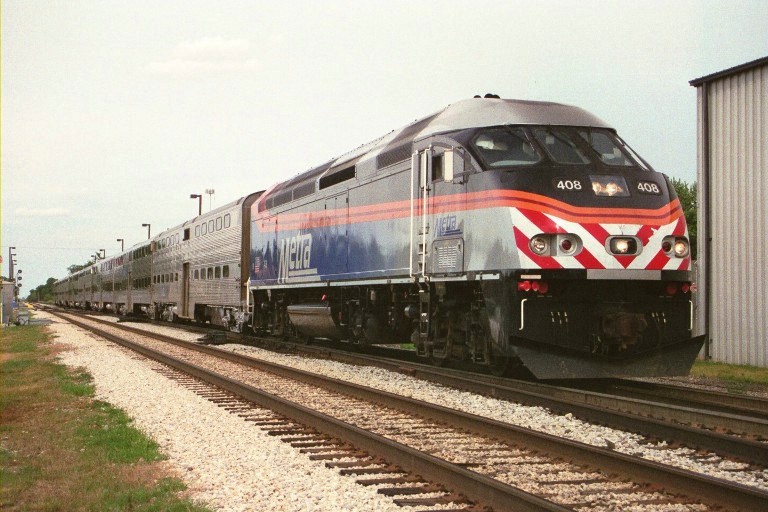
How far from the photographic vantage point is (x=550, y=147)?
10.5m

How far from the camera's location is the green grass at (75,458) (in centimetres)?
553

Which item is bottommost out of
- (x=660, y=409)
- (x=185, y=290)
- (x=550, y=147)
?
(x=660, y=409)

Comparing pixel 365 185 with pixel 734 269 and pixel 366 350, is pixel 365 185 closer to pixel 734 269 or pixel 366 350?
pixel 366 350

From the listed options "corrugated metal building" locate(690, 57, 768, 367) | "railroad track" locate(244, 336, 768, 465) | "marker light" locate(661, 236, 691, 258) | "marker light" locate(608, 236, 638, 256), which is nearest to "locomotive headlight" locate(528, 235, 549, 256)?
"marker light" locate(608, 236, 638, 256)

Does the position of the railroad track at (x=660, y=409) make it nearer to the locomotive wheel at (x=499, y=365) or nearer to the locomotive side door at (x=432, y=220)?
the locomotive wheel at (x=499, y=365)

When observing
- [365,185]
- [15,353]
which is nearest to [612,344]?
[365,185]

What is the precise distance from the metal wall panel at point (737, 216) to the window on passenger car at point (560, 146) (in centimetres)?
730

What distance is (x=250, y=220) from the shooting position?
2209 centimetres

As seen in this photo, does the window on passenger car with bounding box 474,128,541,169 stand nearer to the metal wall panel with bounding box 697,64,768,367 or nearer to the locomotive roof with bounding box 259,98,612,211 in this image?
the locomotive roof with bounding box 259,98,612,211

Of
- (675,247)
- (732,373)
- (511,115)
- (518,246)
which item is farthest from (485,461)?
(732,373)

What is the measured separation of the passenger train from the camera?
9609mm

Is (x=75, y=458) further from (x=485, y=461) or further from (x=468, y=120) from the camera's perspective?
(x=468, y=120)

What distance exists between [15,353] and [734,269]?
17.4 metres

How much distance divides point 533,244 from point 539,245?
0.08 metres
